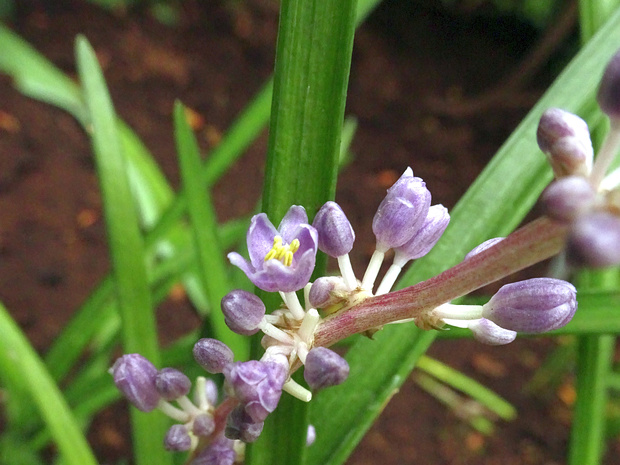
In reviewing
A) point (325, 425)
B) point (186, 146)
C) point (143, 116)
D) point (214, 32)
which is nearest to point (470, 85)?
point (214, 32)

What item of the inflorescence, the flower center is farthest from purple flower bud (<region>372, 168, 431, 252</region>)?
the flower center

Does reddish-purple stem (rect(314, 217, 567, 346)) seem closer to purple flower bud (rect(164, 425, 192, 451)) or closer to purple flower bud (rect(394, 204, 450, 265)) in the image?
purple flower bud (rect(394, 204, 450, 265))

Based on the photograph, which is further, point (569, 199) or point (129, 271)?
point (129, 271)

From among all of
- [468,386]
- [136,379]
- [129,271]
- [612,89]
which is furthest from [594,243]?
[468,386]

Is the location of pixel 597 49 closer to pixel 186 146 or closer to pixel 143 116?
pixel 186 146

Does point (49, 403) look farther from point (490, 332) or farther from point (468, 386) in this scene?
point (468, 386)

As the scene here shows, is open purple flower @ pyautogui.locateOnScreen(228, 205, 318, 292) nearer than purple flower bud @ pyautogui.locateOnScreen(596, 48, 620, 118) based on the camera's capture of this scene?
No

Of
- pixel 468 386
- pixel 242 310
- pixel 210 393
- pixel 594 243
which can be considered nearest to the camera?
pixel 594 243
